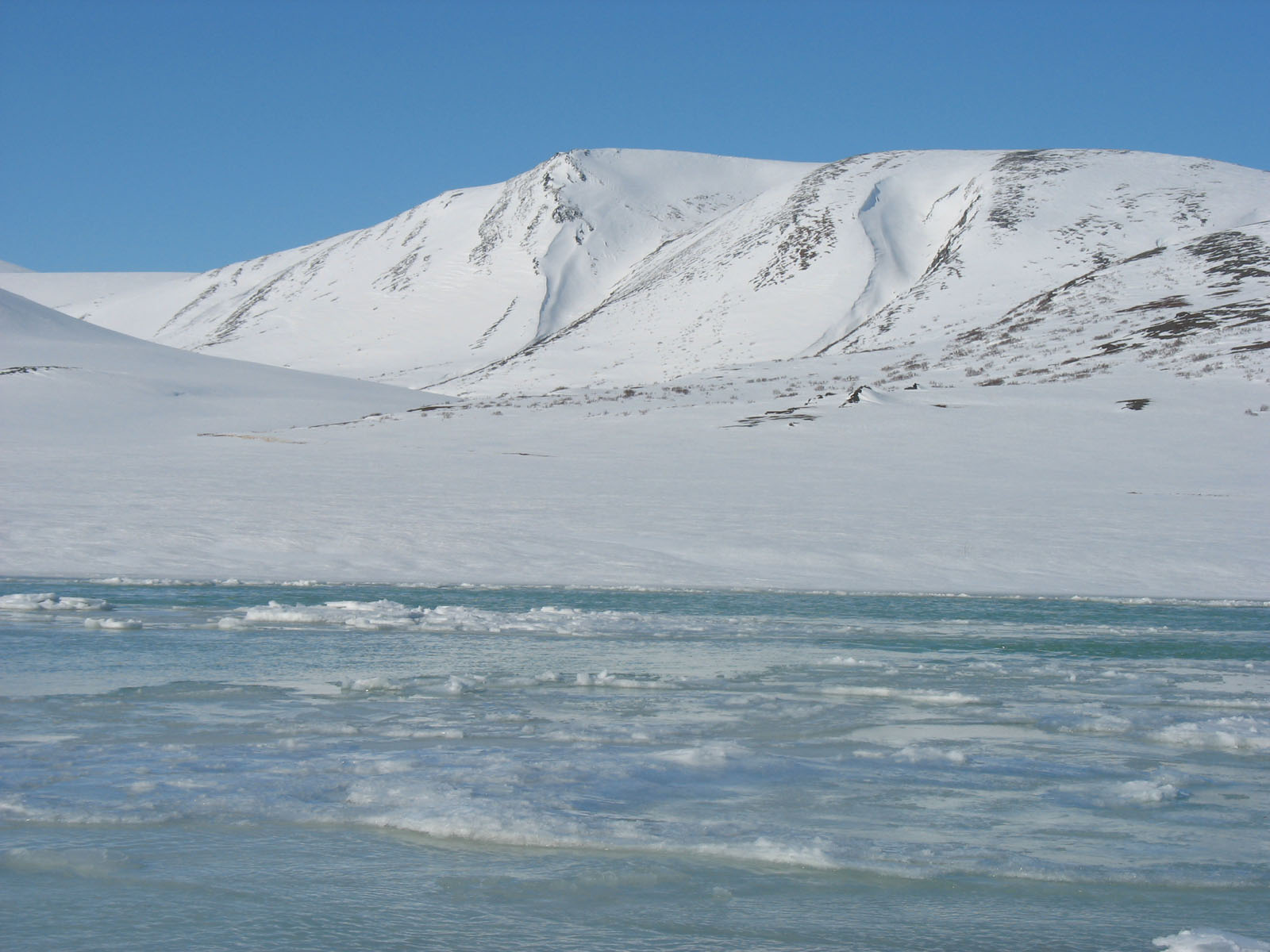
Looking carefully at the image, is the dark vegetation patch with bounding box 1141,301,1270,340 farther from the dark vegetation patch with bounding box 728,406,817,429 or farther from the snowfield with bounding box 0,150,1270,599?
the dark vegetation patch with bounding box 728,406,817,429

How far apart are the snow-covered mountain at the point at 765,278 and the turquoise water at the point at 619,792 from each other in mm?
33916

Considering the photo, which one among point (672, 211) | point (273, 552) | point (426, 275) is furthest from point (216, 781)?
point (672, 211)

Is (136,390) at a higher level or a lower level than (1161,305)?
lower

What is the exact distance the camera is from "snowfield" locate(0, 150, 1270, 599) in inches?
664

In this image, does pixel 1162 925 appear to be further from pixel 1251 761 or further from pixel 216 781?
pixel 216 781

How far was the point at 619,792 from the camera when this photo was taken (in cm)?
590

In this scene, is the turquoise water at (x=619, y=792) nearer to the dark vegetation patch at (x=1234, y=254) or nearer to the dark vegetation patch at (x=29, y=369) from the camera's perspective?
the dark vegetation patch at (x=29, y=369)

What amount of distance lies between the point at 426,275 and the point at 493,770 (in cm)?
13293

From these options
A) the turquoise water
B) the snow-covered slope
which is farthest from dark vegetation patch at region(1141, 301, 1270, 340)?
the turquoise water

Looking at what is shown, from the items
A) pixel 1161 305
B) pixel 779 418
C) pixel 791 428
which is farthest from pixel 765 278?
pixel 791 428

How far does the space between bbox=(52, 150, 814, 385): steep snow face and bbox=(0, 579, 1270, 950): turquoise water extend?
91245 mm

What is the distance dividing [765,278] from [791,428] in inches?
2724

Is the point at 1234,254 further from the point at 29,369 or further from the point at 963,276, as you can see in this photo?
the point at 29,369

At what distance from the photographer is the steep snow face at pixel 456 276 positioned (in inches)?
4621
